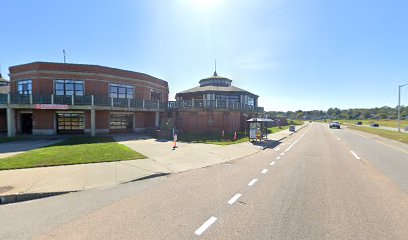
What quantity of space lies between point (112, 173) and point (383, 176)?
10.9 metres

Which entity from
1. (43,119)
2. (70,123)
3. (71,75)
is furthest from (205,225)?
(71,75)

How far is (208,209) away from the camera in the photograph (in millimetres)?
5492

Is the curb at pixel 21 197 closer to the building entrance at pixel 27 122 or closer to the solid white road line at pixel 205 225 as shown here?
the solid white road line at pixel 205 225

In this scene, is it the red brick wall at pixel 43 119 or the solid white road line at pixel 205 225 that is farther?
the red brick wall at pixel 43 119

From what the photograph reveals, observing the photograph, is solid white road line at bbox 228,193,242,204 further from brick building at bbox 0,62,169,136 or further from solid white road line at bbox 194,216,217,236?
brick building at bbox 0,62,169,136

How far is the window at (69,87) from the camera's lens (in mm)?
23969

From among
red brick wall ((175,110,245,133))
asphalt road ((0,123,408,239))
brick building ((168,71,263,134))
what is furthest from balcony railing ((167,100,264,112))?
asphalt road ((0,123,408,239))

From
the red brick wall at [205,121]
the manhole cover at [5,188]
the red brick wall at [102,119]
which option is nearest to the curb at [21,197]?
the manhole cover at [5,188]

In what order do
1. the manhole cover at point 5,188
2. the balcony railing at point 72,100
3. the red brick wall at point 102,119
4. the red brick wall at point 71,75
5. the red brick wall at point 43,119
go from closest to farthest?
1. the manhole cover at point 5,188
2. the balcony railing at point 72,100
3. the red brick wall at point 43,119
4. the red brick wall at point 71,75
5. the red brick wall at point 102,119

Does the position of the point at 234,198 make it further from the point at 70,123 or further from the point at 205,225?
the point at 70,123

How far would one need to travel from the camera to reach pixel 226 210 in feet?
17.8

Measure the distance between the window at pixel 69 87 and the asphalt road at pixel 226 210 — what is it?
2114cm

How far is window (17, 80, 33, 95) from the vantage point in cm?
2384

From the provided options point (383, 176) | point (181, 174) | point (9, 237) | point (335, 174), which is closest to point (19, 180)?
point (9, 237)
